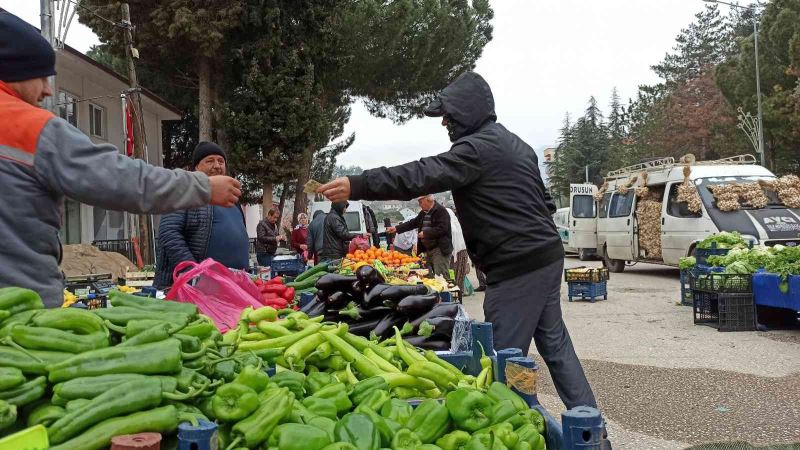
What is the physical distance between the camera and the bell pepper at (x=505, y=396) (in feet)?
7.40

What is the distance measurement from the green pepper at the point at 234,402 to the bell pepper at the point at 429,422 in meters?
0.51

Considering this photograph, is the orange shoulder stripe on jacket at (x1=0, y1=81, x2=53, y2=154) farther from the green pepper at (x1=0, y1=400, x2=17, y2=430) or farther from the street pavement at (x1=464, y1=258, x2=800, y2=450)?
the street pavement at (x1=464, y1=258, x2=800, y2=450)

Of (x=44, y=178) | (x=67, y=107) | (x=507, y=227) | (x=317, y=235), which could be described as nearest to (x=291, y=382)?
(x=44, y=178)

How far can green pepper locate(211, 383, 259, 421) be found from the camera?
1.91m

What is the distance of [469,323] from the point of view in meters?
3.30

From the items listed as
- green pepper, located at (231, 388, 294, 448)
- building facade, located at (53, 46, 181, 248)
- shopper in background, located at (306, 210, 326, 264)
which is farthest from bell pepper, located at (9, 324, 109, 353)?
building facade, located at (53, 46, 181, 248)

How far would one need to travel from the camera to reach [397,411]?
215 centimetres

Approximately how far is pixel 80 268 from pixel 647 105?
52.2 m

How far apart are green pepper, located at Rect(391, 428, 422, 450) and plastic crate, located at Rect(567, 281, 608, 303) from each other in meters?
11.6

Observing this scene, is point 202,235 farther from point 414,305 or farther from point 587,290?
point 587,290

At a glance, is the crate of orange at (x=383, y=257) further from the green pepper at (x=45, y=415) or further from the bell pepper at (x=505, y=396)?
the green pepper at (x=45, y=415)

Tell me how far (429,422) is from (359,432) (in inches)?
11.1

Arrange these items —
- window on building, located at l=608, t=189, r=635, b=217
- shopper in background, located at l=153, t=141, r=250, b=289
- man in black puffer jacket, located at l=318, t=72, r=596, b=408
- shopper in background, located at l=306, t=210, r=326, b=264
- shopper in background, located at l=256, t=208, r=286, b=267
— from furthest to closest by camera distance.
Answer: window on building, located at l=608, t=189, r=635, b=217
shopper in background, located at l=256, t=208, r=286, b=267
shopper in background, located at l=306, t=210, r=326, b=264
shopper in background, located at l=153, t=141, r=250, b=289
man in black puffer jacket, located at l=318, t=72, r=596, b=408

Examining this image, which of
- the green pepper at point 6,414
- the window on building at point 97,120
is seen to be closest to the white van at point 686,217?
the green pepper at point 6,414
